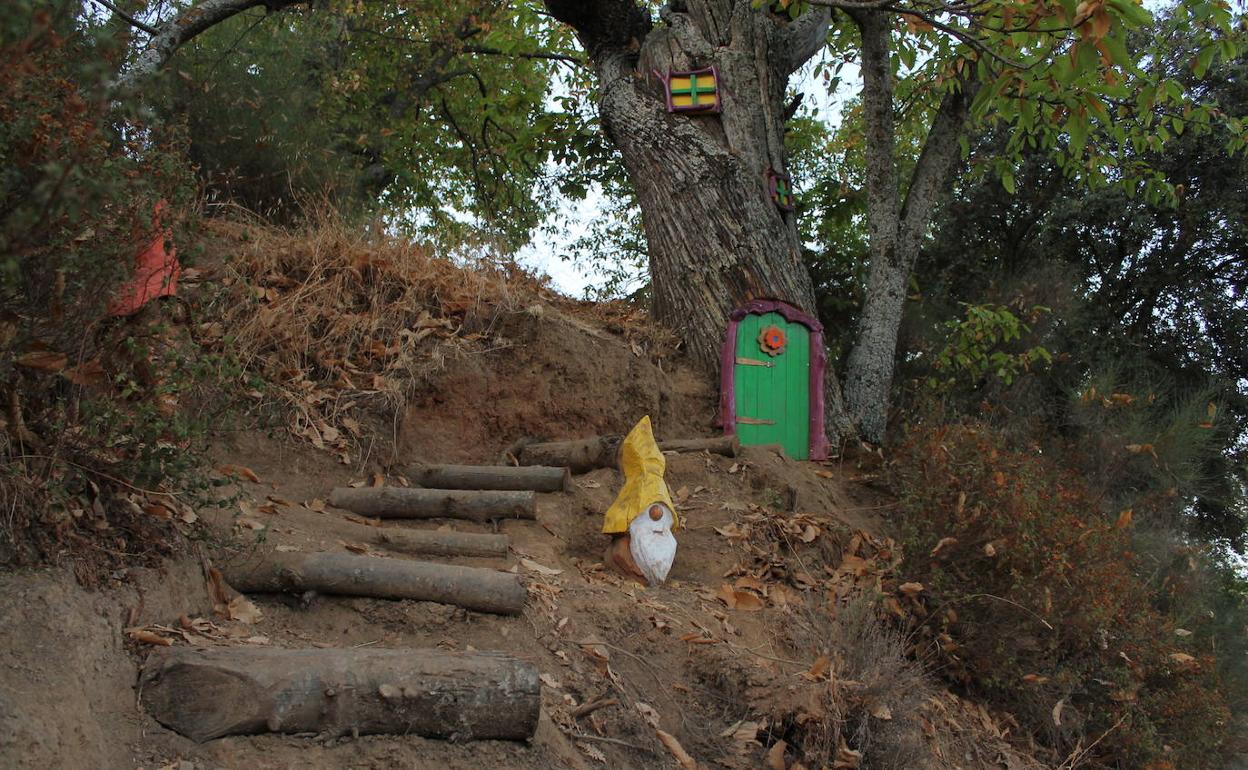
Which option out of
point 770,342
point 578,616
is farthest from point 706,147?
point 578,616

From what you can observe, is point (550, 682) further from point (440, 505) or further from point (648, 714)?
point (440, 505)

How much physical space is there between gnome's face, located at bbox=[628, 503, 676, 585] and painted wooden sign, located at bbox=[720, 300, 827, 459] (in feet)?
7.64

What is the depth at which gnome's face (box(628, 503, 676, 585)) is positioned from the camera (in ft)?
18.8

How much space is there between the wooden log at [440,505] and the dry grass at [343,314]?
719mm

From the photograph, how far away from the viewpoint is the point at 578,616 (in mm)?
4934

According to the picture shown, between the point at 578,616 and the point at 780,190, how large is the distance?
5.37 metres

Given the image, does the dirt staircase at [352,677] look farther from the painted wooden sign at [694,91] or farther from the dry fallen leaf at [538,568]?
the painted wooden sign at [694,91]

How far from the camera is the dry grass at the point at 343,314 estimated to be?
6727 millimetres

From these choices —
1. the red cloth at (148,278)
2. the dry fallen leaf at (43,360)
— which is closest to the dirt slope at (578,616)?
the dry fallen leaf at (43,360)

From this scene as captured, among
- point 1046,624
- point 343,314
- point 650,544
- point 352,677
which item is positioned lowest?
point 1046,624

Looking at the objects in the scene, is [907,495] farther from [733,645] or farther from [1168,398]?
[1168,398]

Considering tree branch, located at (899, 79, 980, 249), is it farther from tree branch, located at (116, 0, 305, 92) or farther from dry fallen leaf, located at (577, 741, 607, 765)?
dry fallen leaf, located at (577, 741, 607, 765)

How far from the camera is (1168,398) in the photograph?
11.0m

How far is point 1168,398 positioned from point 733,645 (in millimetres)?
7929
